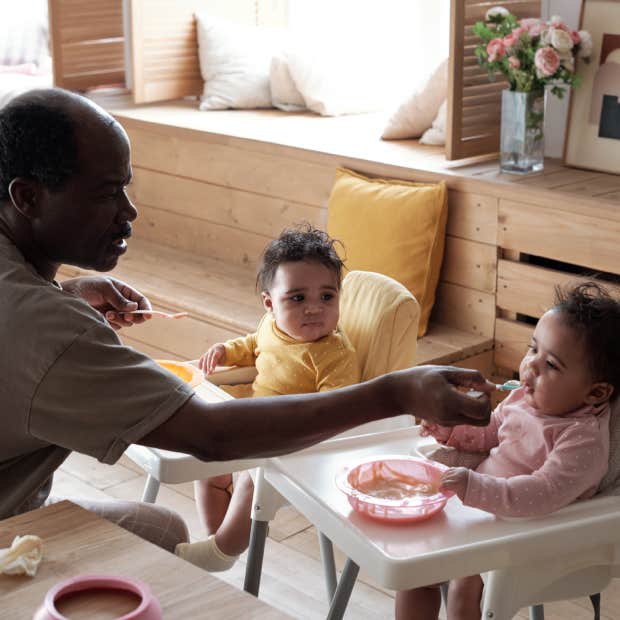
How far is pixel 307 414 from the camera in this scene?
1.25 meters

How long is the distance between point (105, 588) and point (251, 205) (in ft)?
8.24

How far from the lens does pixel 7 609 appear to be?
110cm

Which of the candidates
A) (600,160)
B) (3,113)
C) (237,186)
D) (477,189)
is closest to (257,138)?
(237,186)

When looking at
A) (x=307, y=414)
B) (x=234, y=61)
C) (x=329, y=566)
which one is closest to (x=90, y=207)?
(x=307, y=414)

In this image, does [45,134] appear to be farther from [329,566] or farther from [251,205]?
[251,205]

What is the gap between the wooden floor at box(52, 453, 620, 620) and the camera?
92.2 inches

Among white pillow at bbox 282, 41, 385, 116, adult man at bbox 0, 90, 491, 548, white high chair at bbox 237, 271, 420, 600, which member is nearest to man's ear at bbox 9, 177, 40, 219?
adult man at bbox 0, 90, 491, 548

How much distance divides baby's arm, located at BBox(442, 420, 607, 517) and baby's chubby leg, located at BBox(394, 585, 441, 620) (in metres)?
0.34

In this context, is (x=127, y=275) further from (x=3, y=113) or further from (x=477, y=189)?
(x=3, y=113)

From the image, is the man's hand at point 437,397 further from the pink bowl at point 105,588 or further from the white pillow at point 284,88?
the white pillow at point 284,88

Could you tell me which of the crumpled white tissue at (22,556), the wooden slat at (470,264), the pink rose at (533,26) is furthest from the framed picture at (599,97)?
the crumpled white tissue at (22,556)

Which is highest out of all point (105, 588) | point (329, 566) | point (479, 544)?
point (105, 588)

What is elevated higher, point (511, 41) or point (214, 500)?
point (511, 41)

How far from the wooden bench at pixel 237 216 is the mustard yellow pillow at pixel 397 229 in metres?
0.06
